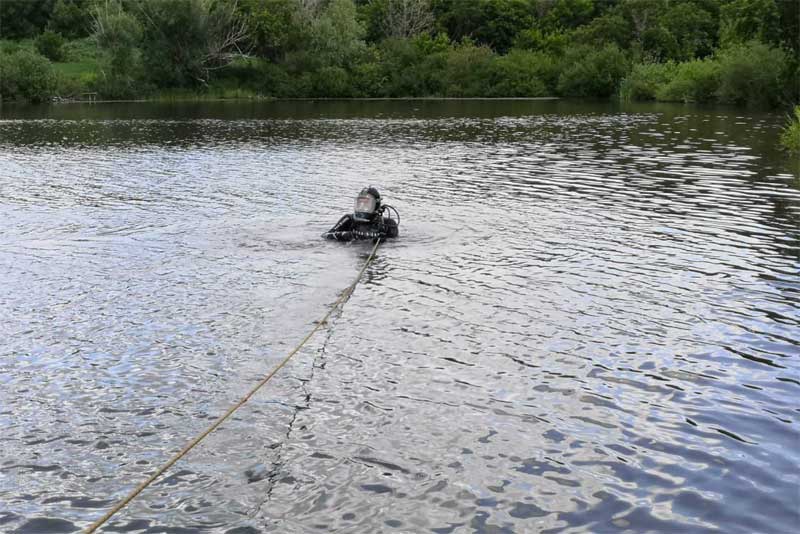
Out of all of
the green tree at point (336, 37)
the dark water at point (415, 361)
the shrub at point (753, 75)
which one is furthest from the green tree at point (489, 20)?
the dark water at point (415, 361)

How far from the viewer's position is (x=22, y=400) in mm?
12984

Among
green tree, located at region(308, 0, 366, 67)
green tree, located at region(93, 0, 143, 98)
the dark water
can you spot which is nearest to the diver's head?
the dark water

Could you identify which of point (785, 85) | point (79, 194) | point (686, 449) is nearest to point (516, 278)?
point (686, 449)

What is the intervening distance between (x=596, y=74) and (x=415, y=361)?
346 feet

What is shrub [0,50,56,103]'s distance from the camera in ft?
342

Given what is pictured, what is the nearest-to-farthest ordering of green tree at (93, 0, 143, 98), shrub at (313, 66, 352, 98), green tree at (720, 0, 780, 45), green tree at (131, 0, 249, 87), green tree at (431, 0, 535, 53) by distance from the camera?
green tree at (720, 0, 780, 45) → green tree at (93, 0, 143, 98) → green tree at (131, 0, 249, 87) → shrub at (313, 66, 352, 98) → green tree at (431, 0, 535, 53)

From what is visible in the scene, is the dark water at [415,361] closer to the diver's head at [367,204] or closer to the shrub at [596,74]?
the diver's head at [367,204]

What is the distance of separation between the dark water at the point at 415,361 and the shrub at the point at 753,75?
52.3 metres

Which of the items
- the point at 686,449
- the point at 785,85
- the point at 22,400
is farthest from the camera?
the point at 785,85

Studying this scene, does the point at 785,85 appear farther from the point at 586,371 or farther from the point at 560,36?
the point at 586,371

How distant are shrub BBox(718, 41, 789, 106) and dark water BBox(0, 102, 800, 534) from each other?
5231 cm

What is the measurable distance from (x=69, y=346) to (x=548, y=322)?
29.3ft

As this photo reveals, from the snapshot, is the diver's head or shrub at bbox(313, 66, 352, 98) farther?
shrub at bbox(313, 66, 352, 98)

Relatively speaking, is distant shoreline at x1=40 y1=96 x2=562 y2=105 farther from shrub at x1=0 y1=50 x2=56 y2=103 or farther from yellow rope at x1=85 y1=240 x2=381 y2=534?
yellow rope at x1=85 y1=240 x2=381 y2=534
